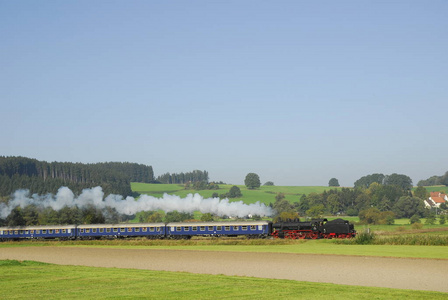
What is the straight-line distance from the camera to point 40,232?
301 ft

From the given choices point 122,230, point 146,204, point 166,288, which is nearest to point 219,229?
point 122,230

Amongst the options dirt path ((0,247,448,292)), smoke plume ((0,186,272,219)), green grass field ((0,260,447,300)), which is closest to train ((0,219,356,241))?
smoke plume ((0,186,272,219))

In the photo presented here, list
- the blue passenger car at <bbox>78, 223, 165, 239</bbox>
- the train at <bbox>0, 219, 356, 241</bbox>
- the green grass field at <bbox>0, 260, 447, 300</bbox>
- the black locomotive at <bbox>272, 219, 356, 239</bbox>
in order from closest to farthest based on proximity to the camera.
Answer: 1. the green grass field at <bbox>0, 260, 447, 300</bbox>
2. the black locomotive at <bbox>272, 219, 356, 239</bbox>
3. the train at <bbox>0, 219, 356, 241</bbox>
4. the blue passenger car at <bbox>78, 223, 165, 239</bbox>

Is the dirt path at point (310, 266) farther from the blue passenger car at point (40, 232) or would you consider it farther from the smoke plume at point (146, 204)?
the smoke plume at point (146, 204)

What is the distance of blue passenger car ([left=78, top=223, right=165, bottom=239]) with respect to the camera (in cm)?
8325

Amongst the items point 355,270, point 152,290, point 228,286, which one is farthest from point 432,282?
point 152,290

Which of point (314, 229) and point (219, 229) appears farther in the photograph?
point (219, 229)

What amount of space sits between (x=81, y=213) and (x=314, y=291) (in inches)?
3746

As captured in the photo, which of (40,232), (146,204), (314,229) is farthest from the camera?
(146,204)

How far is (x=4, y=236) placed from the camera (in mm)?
95750

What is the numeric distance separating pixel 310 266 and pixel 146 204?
84.4m

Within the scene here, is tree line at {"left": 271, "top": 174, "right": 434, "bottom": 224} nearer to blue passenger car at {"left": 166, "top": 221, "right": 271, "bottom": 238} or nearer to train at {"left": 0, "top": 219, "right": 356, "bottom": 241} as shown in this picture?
train at {"left": 0, "top": 219, "right": 356, "bottom": 241}

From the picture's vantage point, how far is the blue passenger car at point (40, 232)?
89.6 metres

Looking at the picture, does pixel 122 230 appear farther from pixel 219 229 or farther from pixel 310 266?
pixel 310 266
